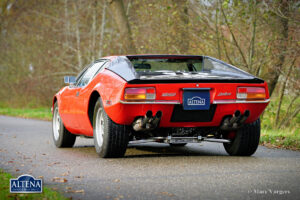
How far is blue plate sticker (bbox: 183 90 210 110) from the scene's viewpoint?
770cm

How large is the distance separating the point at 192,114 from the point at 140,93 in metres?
0.81

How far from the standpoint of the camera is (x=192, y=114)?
7852 millimetres

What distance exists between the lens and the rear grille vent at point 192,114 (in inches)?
307

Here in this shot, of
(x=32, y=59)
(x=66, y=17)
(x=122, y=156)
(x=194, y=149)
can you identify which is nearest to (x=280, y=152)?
(x=194, y=149)

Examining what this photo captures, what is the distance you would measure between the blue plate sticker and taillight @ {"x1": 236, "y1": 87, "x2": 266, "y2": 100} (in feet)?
1.56

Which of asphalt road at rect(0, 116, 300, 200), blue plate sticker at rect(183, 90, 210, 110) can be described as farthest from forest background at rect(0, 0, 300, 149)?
blue plate sticker at rect(183, 90, 210, 110)

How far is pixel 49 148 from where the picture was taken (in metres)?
10.3

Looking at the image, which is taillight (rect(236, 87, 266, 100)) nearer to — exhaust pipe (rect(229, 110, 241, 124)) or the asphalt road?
exhaust pipe (rect(229, 110, 241, 124))

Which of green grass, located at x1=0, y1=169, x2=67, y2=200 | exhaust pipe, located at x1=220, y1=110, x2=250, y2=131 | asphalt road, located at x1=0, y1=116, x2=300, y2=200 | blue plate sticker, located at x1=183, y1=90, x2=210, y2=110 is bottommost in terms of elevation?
asphalt road, located at x1=0, y1=116, x2=300, y2=200

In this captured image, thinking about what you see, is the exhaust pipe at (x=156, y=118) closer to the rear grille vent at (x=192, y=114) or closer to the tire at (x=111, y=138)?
the rear grille vent at (x=192, y=114)

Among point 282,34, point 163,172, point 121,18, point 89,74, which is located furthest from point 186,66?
point 121,18

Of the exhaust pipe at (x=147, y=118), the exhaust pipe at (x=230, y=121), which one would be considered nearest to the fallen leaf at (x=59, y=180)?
the exhaust pipe at (x=147, y=118)

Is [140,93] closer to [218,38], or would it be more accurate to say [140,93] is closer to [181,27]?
[218,38]

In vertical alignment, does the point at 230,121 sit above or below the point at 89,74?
below
